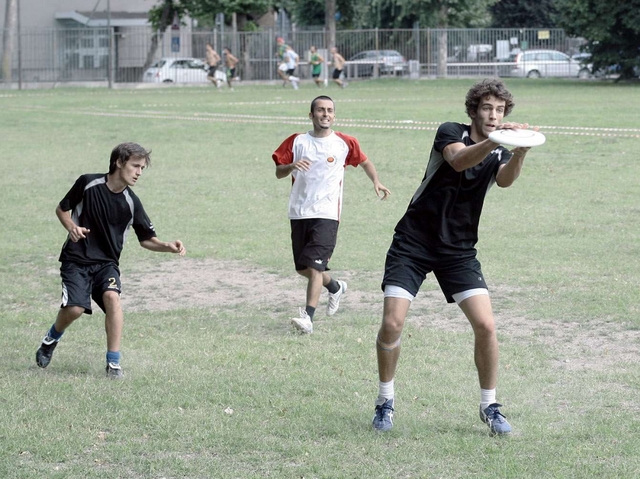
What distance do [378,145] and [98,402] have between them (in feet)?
48.8

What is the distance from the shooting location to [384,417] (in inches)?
216

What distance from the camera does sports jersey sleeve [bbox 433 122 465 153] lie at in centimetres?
518

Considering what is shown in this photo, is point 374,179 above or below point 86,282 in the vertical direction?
above

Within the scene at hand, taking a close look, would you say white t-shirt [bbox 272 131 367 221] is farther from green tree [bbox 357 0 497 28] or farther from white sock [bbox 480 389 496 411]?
green tree [bbox 357 0 497 28]

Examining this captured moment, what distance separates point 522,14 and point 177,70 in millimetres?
31975

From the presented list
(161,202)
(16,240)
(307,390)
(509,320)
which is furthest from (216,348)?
(161,202)

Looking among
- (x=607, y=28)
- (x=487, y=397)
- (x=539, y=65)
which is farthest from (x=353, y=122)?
(x=539, y=65)

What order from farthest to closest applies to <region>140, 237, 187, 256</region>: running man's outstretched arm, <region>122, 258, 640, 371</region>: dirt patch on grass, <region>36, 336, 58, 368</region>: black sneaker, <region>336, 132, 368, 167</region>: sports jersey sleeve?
<region>336, 132, 368, 167</region>: sports jersey sleeve → <region>122, 258, 640, 371</region>: dirt patch on grass → <region>36, 336, 58, 368</region>: black sneaker → <region>140, 237, 187, 256</region>: running man's outstretched arm

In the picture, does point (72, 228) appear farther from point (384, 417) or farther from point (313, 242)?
point (313, 242)

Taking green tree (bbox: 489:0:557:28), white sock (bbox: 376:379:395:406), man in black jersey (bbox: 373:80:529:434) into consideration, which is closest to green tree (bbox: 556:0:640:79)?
green tree (bbox: 489:0:557:28)

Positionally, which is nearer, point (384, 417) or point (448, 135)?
point (448, 135)

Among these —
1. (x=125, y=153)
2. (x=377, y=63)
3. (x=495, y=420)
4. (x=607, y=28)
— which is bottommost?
(x=495, y=420)

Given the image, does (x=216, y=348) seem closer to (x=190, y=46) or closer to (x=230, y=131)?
(x=230, y=131)

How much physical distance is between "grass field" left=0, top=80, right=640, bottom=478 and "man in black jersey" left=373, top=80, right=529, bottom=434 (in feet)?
0.95
